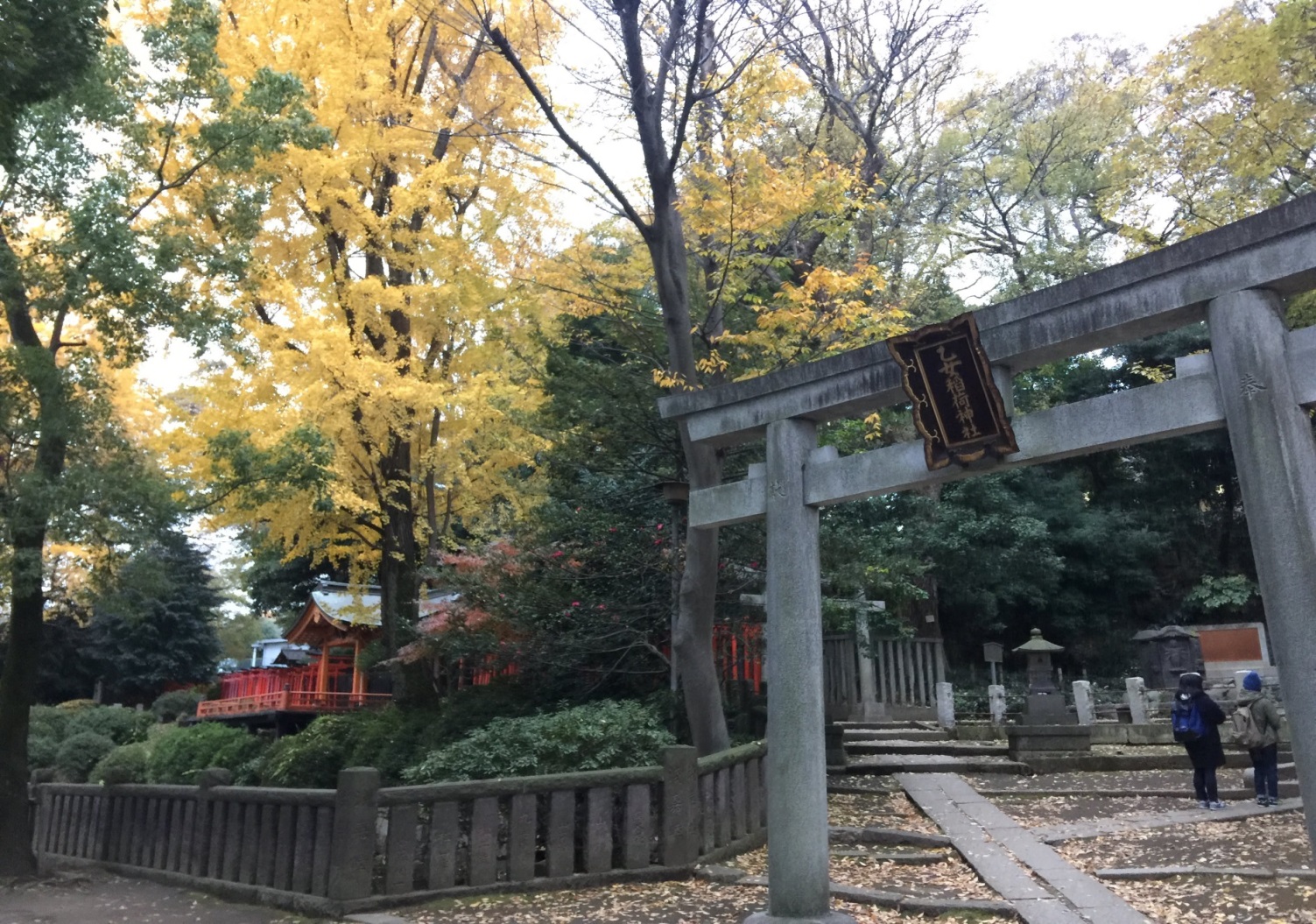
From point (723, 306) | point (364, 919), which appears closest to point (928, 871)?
point (364, 919)

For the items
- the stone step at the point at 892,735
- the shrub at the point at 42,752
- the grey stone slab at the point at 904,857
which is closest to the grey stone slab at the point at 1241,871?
the grey stone slab at the point at 904,857

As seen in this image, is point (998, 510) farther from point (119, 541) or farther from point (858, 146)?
point (119, 541)

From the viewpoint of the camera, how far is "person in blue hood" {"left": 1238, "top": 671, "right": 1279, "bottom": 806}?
884 cm

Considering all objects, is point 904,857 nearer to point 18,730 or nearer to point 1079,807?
point 1079,807

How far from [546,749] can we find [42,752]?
16.1 metres

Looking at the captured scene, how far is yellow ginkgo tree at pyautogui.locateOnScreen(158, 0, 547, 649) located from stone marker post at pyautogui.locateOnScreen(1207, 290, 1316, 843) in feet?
32.0

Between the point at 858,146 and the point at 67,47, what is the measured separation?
15231mm

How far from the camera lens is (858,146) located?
18.6m

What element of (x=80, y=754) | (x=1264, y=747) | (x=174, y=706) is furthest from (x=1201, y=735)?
(x=174, y=706)

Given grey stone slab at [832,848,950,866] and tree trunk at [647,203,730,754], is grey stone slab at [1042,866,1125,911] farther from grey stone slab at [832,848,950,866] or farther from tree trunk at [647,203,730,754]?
tree trunk at [647,203,730,754]

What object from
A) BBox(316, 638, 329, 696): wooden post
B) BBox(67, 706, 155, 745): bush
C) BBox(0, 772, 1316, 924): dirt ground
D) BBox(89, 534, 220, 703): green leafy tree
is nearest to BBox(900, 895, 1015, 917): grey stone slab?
BBox(0, 772, 1316, 924): dirt ground

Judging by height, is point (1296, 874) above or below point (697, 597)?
below

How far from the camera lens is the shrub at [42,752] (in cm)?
1847

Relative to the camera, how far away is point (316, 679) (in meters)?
24.7
